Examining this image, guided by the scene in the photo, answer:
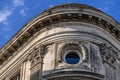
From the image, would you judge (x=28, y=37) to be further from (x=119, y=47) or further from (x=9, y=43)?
(x=119, y=47)

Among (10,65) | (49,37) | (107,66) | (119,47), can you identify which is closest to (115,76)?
(107,66)

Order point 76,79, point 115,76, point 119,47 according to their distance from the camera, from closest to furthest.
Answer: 1. point 76,79
2. point 115,76
3. point 119,47

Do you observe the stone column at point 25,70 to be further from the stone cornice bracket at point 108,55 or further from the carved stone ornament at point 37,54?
the stone cornice bracket at point 108,55

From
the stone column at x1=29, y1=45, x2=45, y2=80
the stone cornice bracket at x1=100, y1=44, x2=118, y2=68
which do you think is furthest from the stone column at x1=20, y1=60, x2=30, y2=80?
the stone cornice bracket at x1=100, y1=44, x2=118, y2=68

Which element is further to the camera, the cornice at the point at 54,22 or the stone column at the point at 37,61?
the cornice at the point at 54,22

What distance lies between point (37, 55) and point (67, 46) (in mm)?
2228

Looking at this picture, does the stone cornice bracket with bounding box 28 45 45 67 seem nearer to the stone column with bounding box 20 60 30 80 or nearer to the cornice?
the stone column with bounding box 20 60 30 80

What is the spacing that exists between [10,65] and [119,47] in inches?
328

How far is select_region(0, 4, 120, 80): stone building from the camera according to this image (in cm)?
3222

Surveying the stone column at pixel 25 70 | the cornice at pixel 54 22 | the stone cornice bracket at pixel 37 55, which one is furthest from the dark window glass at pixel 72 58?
the stone column at pixel 25 70

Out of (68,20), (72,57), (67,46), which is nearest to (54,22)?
(68,20)

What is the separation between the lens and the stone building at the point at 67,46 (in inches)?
1268

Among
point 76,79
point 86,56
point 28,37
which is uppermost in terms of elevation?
point 28,37

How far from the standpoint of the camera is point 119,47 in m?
35.6
